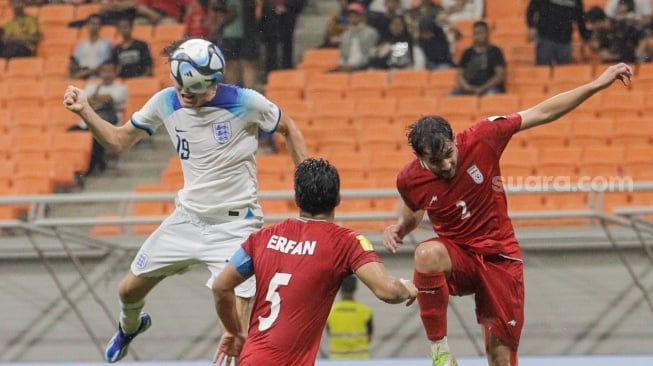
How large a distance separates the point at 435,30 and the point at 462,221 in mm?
7110

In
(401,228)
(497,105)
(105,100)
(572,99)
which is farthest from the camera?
(105,100)

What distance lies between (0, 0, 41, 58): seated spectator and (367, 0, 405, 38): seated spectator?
3.95 m

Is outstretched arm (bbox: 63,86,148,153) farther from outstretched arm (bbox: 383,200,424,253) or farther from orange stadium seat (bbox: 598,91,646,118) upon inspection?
orange stadium seat (bbox: 598,91,646,118)

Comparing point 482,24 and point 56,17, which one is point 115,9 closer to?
point 56,17

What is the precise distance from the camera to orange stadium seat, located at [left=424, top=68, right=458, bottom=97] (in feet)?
45.2

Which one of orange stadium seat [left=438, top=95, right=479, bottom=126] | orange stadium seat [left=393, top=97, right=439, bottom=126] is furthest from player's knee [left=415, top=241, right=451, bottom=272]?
orange stadium seat [left=393, top=97, right=439, bottom=126]

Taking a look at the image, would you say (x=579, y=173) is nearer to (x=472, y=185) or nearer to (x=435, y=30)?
(x=435, y=30)

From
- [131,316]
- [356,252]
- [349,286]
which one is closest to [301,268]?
[356,252]

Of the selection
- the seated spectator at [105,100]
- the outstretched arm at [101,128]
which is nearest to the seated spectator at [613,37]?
the seated spectator at [105,100]

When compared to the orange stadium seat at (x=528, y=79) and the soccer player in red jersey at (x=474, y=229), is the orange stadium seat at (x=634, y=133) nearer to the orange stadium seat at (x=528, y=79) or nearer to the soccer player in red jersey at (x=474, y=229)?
the orange stadium seat at (x=528, y=79)

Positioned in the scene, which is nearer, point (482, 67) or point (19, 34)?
point (482, 67)

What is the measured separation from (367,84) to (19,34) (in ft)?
13.7

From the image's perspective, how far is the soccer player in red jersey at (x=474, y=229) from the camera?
700 cm

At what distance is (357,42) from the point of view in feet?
46.4
